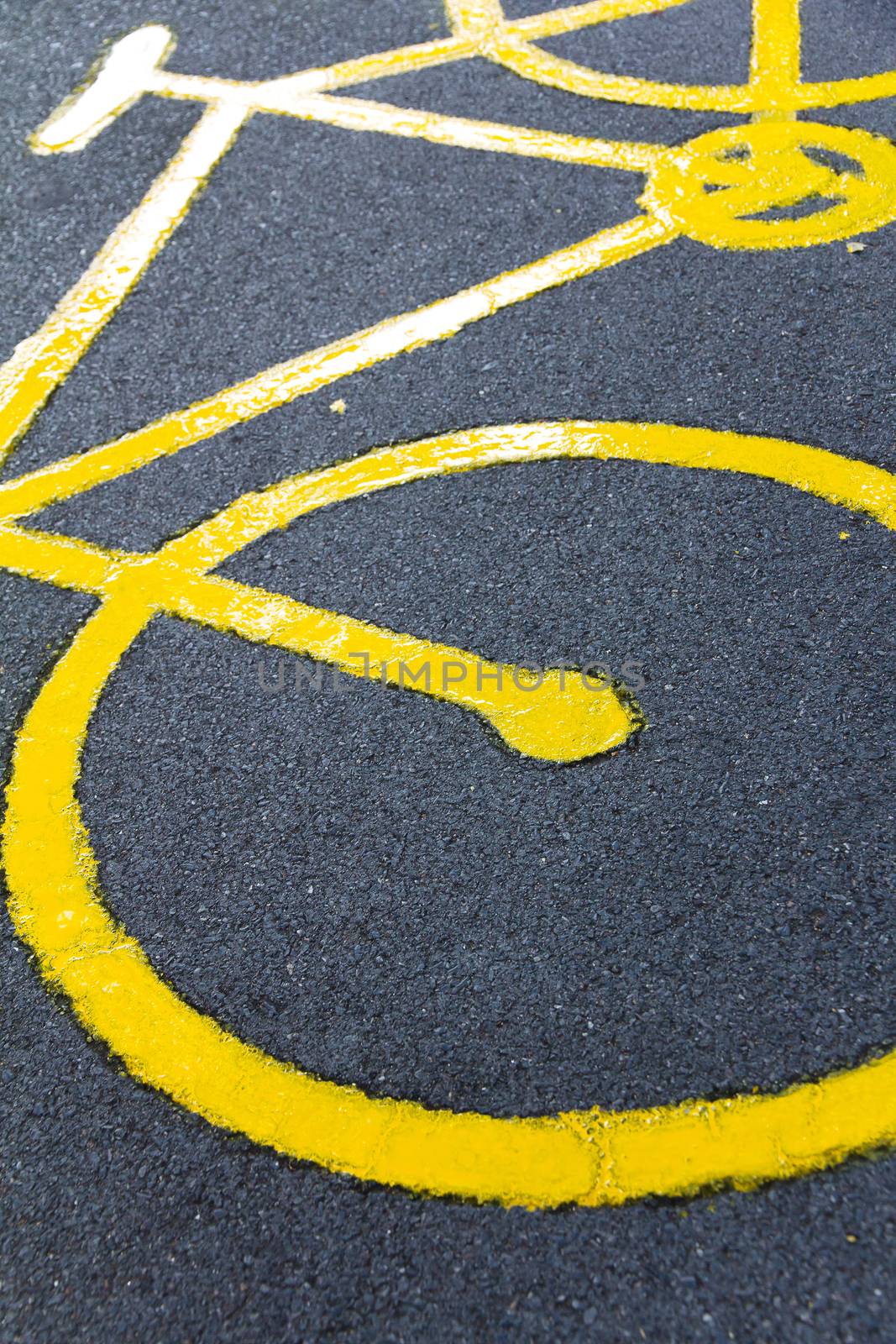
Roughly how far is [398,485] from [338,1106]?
5.87 ft

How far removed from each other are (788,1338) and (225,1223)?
101cm

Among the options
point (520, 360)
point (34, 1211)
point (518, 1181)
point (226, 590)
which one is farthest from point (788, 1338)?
point (520, 360)

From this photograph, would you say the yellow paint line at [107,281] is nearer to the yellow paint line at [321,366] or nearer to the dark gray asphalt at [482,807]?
the dark gray asphalt at [482,807]

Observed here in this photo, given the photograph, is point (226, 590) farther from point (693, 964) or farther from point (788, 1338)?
point (788, 1338)

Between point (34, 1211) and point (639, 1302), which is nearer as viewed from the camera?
point (639, 1302)

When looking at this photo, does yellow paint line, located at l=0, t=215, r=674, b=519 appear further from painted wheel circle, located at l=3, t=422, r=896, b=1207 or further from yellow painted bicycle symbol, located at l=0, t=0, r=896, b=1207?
painted wheel circle, located at l=3, t=422, r=896, b=1207

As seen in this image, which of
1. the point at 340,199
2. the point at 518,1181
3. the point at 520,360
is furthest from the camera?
the point at 340,199

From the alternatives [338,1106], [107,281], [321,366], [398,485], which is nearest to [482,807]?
[338,1106]

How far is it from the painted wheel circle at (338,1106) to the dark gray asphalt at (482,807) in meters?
0.04

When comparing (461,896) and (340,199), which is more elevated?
(340,199)

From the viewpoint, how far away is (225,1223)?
2094mm

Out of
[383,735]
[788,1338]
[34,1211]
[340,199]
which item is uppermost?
[340,199]

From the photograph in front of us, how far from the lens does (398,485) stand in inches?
130

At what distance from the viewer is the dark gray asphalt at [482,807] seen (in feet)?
6.64
